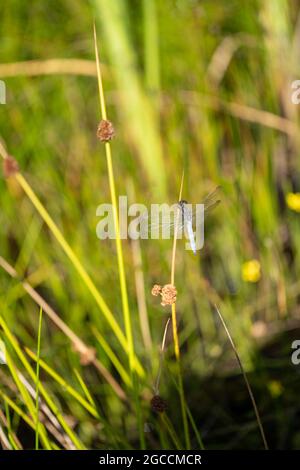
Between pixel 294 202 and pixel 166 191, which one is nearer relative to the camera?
pixel 294 202

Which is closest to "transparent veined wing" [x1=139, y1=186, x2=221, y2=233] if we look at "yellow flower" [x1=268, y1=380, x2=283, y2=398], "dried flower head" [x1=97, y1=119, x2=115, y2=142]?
"dried flower head" [x1=97, y1=119, x2=115, y2=142]

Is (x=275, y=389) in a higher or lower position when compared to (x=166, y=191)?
lower

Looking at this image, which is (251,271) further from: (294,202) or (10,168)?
(10,168)

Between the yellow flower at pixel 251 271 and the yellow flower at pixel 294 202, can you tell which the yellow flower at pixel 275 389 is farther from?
the yellow flower at pixel 294 202

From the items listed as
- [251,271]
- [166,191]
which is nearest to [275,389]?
[251,271]

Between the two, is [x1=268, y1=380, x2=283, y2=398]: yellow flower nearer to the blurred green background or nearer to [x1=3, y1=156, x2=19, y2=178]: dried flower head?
the blurred green background

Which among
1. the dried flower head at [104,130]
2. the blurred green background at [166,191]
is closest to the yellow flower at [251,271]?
the blurred green background at [166,191]

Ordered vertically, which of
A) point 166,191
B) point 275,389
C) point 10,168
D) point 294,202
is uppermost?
point 166,191

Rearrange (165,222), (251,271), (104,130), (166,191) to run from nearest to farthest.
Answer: (104,130), (165,222), (251,271), (166,191)
